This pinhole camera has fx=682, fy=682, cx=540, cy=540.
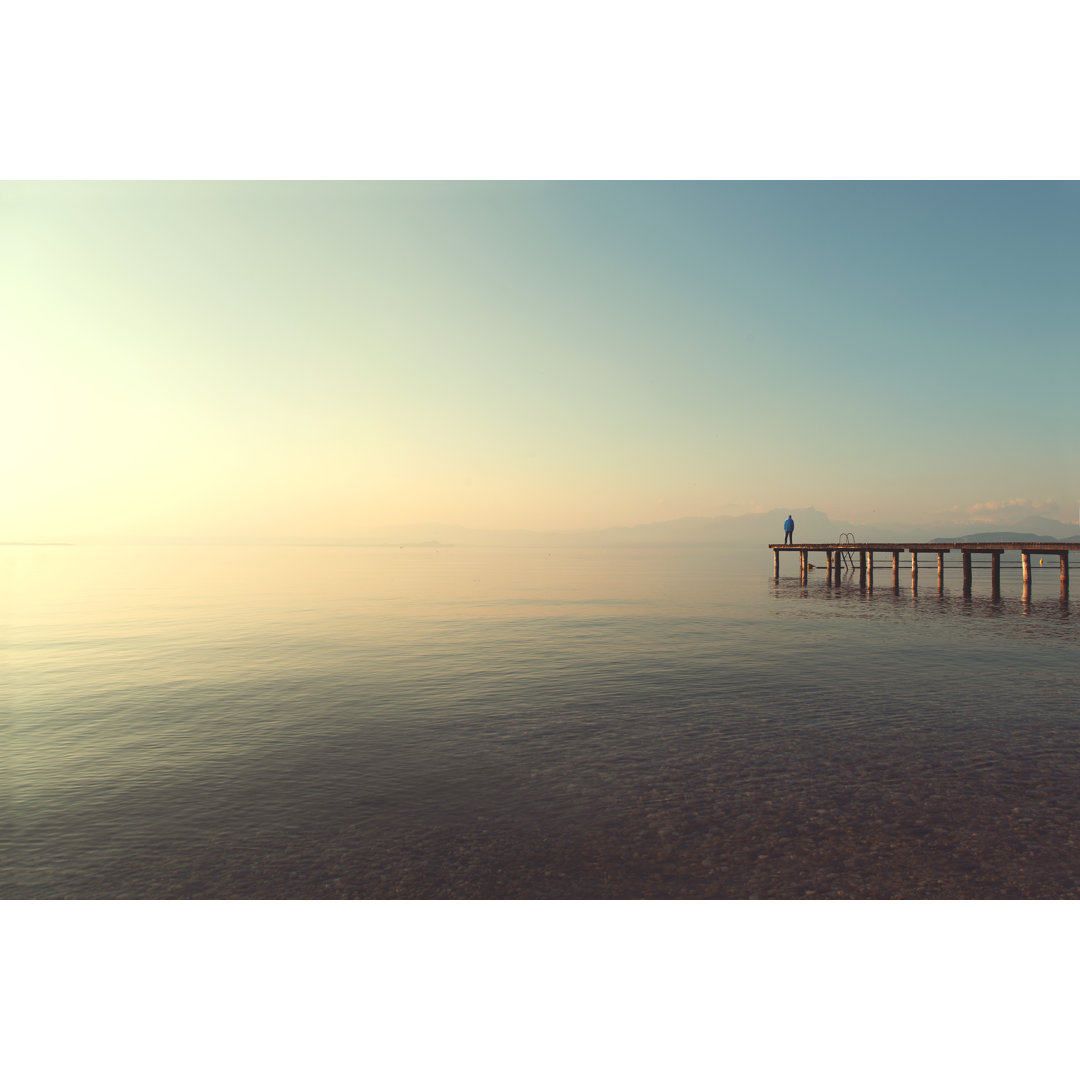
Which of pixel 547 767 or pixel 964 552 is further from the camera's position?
pixel 964 552

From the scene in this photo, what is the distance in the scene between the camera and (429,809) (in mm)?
9594

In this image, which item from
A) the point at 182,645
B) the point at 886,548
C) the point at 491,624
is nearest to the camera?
the point at 182,645

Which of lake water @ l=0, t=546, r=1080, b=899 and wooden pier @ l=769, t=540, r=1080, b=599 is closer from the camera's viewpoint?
lake water @ l=0, t=546, r=1080, b=899

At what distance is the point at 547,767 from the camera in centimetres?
1134

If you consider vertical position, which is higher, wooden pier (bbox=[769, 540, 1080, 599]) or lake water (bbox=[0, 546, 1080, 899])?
wooden pier (bbox=[769, 540, 1080, 599])

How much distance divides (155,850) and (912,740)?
1228 centimetres

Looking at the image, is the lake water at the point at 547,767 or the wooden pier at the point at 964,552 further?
the wooden pier at the point at 964,552

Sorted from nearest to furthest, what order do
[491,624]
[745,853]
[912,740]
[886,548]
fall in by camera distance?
[745,853] → [912,740] → [491,624] → [886,548]

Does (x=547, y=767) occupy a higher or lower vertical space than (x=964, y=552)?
lower

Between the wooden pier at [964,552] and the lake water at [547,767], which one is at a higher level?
the wooden pier at [964,552]

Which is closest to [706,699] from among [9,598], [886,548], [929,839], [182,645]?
[929,839]

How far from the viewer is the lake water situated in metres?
7.75

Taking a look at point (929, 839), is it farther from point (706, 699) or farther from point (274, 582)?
point (274, 582)

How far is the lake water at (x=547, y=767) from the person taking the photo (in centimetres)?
775
